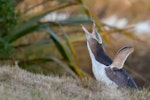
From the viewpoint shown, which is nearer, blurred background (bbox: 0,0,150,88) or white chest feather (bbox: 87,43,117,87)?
white chest feather (bbox: 87,43,117,87)

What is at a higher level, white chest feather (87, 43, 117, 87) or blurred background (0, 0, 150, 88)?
white chest feather (87, 43, 117, 87)

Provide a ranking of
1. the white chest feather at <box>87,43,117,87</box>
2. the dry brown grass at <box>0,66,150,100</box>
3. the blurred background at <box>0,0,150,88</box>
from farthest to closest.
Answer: the blurred background at <box>0,0,150,88</box> → the white chest feather at <box>87,43,117,87</box> → the dry brown grass at <box>0,66,150,100</box>

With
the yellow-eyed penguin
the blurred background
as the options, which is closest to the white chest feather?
the yellow-eyed penguin

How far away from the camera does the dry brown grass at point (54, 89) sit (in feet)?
11.6

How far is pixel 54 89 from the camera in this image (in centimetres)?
377

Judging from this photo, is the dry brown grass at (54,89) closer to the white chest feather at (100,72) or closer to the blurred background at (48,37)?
the white chest feather at (100,72)

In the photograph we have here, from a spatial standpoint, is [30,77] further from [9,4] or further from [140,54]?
[140,54]

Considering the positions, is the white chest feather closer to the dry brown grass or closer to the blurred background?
the dry brown grass

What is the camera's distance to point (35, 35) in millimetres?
7910

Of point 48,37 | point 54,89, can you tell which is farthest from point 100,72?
point 48,37

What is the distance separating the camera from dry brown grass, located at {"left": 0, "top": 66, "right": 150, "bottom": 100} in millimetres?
3527

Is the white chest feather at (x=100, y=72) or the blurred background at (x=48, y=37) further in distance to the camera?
the blurred background at (x=48, y=37)

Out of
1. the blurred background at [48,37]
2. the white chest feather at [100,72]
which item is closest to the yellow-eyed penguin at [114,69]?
the white chest feather at [100,72]

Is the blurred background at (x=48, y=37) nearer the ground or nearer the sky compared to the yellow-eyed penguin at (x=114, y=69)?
nearer the ground
